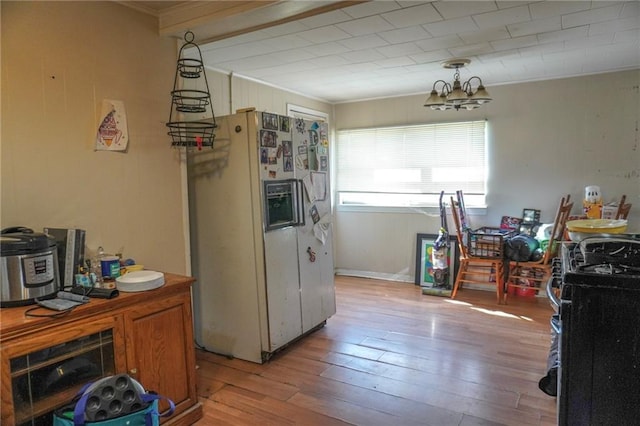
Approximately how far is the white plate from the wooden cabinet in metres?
0.03

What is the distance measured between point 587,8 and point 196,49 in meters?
2.47

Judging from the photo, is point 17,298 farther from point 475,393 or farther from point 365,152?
point 365,152

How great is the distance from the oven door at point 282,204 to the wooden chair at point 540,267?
231 centimetres

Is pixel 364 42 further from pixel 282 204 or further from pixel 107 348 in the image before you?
pixel 107 348

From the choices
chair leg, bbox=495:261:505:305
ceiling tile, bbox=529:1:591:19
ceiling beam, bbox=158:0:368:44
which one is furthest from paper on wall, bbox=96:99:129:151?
chair leg, bbox=495:261:505:305

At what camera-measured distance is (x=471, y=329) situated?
346cm

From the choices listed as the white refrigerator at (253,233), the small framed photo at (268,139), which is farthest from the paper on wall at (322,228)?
the small framed photo at (268,139)

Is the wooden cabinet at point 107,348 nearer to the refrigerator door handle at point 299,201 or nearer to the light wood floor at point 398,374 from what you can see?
the light wood floor at point 398,374

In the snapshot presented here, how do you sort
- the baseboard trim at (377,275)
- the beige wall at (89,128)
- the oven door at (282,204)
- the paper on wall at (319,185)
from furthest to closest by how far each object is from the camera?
the baseboard trim at (377,275) → the paper on wall at (319,185) → the oven door at (282,204) → the beige wall at (89,128)

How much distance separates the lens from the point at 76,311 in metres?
1.70

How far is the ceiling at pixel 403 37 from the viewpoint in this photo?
2.36 m

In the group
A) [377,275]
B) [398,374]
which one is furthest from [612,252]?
[377,275]

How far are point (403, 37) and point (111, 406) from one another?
2684 millimetres

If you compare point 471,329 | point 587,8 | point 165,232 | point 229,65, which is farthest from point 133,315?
point 587,8
